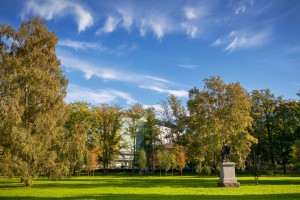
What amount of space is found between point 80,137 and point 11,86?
8.07m

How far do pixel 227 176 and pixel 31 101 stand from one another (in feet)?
63.6

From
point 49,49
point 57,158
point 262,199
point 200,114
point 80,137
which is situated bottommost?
point 262,199

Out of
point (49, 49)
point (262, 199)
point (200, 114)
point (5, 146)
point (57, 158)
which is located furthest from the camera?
point (200, 114)

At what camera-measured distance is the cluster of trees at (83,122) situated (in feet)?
92.0

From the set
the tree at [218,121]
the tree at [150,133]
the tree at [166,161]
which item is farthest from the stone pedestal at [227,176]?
the tree at [150,133]

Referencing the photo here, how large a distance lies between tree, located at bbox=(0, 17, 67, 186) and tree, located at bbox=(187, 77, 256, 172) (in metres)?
18.2

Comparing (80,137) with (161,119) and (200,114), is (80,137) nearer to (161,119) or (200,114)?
(200,114)

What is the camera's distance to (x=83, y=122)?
43875mm

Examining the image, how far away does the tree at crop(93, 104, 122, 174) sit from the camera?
232ft

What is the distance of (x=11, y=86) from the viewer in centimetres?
2919

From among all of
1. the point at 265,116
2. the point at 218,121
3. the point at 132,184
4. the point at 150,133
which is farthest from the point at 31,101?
the point at 265,116

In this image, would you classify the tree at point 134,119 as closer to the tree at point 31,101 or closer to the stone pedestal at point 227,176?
the tree at point 31,101

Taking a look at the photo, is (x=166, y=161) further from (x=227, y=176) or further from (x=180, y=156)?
(x=227, y=176)

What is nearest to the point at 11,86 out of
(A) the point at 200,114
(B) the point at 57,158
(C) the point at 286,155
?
(B) the point at 57,158
